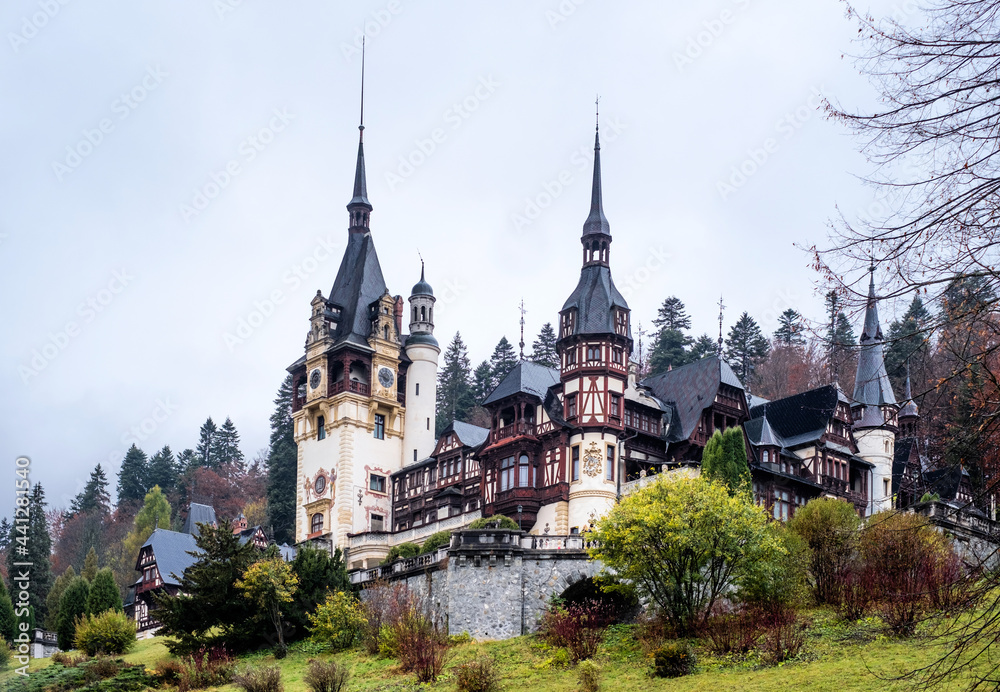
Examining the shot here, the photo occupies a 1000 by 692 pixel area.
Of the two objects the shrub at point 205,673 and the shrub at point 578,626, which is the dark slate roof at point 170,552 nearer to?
the shrub at point 205,673

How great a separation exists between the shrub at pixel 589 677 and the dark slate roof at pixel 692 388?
2190 centimetres

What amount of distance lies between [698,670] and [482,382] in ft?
213

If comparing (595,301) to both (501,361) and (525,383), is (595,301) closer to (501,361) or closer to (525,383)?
(525,383)

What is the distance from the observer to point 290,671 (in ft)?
140

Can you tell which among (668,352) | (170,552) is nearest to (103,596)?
(170,552)

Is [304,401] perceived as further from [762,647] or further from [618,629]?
[762,647]

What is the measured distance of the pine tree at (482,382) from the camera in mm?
96444

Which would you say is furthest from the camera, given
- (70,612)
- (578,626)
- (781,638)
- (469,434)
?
(469,434)

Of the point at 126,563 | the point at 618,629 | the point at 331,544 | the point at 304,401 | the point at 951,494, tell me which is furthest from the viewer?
the point at 126,563

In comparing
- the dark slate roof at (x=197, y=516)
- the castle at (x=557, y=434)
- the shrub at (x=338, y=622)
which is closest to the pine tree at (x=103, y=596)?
the castle at (x=557, y=434)

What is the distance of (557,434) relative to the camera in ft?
183

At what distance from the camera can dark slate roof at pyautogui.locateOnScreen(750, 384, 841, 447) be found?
56766 millimetres

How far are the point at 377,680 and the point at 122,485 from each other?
88096 millimetres

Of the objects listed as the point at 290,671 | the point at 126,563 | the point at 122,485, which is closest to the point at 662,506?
the point at 290,671
